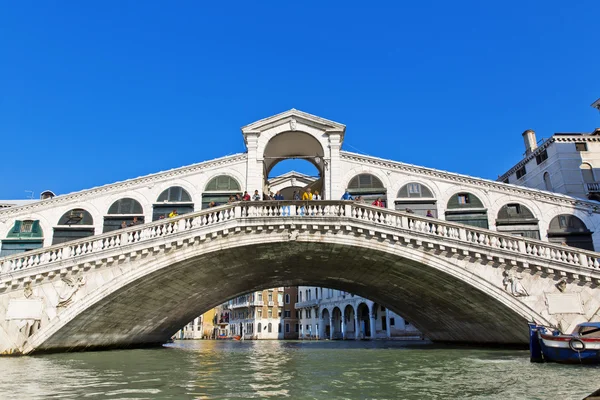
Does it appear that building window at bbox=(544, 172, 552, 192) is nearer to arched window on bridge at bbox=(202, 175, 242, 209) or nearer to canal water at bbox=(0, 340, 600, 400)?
canal water at bbox=(0, 340, 600, 400)

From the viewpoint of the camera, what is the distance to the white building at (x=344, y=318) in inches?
1832

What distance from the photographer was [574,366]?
526 inches

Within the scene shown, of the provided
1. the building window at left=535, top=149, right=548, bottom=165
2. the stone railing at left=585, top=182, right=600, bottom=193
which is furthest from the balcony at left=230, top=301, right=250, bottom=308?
the stone railing at left=585, top=182, right=600, bottom=193

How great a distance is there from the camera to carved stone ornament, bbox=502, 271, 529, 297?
1806 cm

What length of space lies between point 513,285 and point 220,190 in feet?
48.4

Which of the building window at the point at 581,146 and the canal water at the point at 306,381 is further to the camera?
the building window at the point at 581,146

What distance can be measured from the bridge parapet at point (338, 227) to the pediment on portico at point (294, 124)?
6.83 metres

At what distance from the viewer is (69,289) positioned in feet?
59.5

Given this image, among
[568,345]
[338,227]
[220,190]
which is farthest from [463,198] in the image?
[220,190]

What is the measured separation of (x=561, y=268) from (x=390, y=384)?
11383 millimetres

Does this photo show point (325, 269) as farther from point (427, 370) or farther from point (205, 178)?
point (427, 370)

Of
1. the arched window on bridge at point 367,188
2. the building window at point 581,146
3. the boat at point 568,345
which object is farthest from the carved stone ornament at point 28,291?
the building window at point 581,146

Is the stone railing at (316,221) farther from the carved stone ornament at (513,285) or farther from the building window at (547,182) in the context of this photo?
the building window at (547,182)

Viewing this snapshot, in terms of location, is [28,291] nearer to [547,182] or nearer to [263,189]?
[263,189]
